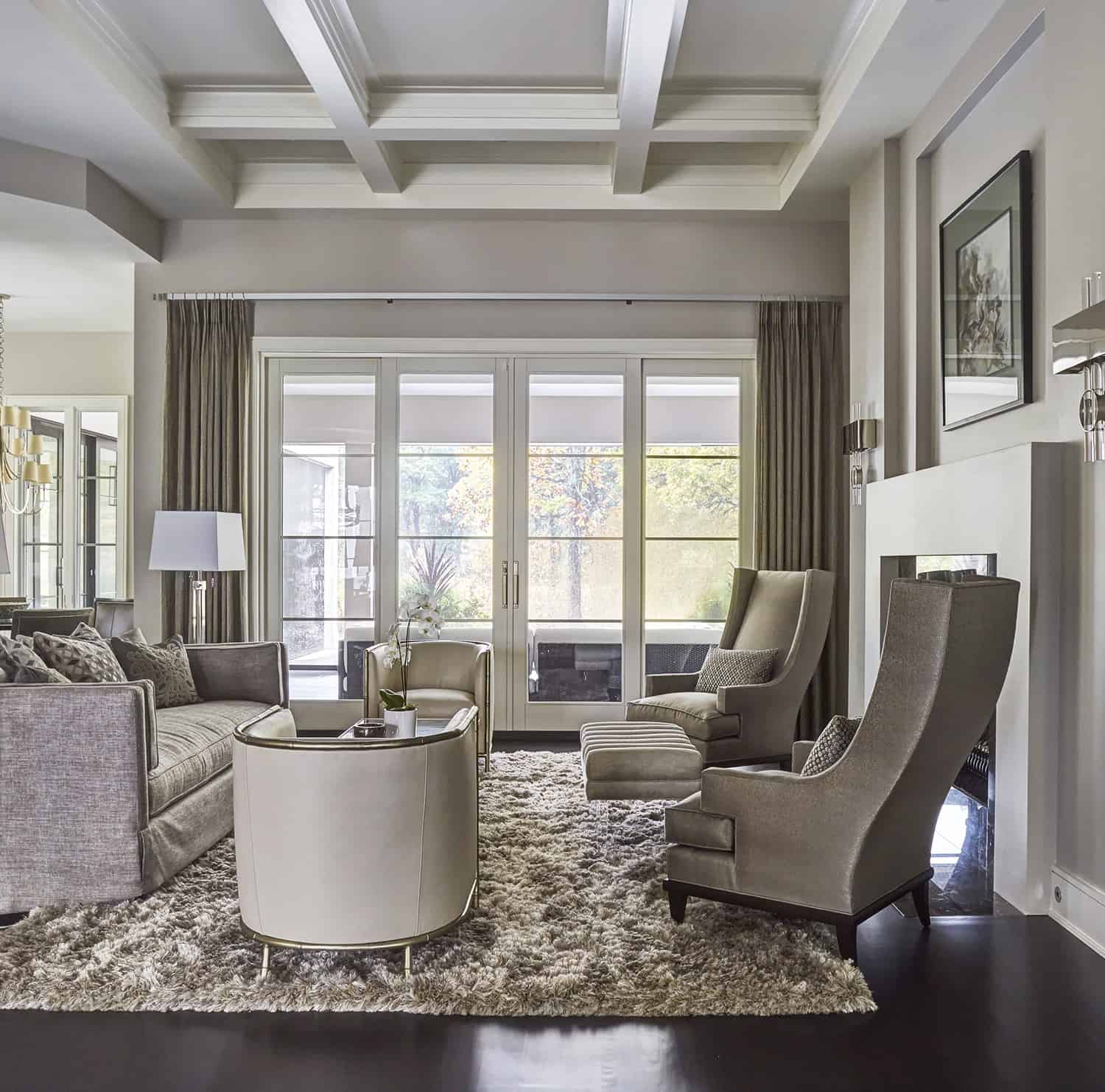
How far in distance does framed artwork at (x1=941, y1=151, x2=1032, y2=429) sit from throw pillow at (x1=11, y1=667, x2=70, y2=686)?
346cm

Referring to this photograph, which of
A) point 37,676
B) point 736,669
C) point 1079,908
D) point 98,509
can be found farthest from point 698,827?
point 98,509

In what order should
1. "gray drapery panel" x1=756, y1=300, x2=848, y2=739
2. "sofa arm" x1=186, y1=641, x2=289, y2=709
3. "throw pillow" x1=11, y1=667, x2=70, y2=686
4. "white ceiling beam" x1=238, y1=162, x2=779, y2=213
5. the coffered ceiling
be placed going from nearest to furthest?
"throw pillow" x1=11, y1=667, x2=70, y2=686, the coffered ceiling, "sofa arm" x1=186, y1=641, x2=289, y2=709, "white ceiling beam" x1=238, y1=162, x2=779, y2=213, "gray drapery panel" x1=756, y1=300, x2=848, y2=739

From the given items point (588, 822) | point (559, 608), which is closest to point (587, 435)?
point (559, 608)

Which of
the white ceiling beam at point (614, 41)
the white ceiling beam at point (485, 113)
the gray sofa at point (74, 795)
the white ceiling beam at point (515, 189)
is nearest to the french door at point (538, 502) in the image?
the white ceiling beam at point (515, 189)

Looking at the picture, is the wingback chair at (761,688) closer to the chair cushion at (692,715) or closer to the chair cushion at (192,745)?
the chair cushion at (692,715)

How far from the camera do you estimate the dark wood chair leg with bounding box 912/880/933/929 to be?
2.85 m

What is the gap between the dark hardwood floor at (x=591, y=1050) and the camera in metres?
2.04

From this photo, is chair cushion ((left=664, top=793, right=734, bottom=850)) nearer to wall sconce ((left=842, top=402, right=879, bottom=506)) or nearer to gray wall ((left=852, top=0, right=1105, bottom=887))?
gray wall ((left=852, top=0, right=1105, bottom=887))

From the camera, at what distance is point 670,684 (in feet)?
16.5

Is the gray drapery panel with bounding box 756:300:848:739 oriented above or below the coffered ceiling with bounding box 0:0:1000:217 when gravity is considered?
below

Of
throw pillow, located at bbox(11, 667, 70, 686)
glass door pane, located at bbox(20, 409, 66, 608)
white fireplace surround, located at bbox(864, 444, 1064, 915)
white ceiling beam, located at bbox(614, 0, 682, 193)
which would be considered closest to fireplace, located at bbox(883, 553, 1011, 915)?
white fireplace surround, located at bbox(864, 444, 1064, 915)

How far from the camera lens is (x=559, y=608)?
5.81 meters

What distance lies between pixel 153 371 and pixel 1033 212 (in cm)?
479

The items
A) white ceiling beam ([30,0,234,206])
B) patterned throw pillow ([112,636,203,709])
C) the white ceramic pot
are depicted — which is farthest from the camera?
patterned throw pillow ([112,636,203,709])
